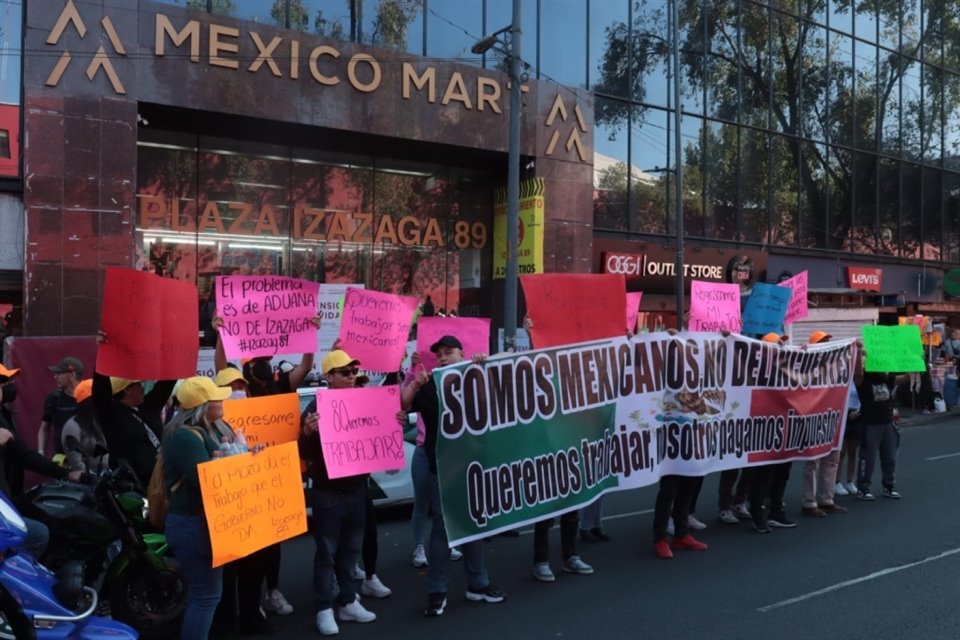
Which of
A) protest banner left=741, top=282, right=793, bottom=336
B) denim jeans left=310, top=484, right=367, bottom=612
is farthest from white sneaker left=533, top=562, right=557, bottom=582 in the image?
protest banner left=741, top=282, right=793, bottom=336

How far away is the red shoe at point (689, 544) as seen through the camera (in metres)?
7.58

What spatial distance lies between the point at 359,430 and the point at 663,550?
308cm

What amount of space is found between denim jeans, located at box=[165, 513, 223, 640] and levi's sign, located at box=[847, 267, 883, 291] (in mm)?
24467

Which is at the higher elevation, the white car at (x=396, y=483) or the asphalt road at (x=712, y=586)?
the white car at (x=396, y=483)

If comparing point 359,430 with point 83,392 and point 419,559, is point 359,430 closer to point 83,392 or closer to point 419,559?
point 419,559

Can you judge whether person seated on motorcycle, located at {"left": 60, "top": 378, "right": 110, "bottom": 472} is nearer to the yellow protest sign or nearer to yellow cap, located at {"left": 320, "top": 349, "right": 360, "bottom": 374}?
yellow cap, located at {"left": 320, "top": 349, "right": 360, "bottom": 374}

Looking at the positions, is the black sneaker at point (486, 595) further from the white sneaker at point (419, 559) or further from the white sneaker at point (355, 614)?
the white sneaker at point (419, 559)

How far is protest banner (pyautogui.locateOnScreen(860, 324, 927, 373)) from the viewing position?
940cm

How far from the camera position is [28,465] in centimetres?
547

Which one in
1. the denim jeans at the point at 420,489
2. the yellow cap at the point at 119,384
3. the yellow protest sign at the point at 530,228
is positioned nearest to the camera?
the yellow cap at the point at 119,384

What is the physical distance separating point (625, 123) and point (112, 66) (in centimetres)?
1193

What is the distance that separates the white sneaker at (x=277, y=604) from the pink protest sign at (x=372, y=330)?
5.98 ft

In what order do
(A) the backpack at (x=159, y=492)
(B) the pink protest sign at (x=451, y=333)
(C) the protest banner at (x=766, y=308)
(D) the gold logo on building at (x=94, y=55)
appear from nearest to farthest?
(A) the backpack at (x=159, y=492), (B) the pink protest sign at (x=451, y=333), (C) the protest banner at (x=766, y=308), (D) the gold logo on building at (x=94, y=55)

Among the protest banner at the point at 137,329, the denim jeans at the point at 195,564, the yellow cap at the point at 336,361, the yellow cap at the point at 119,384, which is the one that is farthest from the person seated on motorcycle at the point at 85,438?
the denim jeans at the point at 195,564
